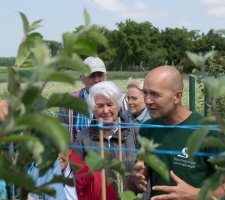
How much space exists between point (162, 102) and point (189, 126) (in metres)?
0.19

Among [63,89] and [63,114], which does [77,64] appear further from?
[63,89]

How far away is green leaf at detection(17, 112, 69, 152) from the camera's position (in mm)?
734

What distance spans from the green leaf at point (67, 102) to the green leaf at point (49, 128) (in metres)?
0.19

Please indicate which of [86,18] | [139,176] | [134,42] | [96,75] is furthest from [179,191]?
[134,42]

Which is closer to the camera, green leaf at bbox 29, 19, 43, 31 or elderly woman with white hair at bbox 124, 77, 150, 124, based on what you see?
green leaf at bbox 29, 19, 43, 31

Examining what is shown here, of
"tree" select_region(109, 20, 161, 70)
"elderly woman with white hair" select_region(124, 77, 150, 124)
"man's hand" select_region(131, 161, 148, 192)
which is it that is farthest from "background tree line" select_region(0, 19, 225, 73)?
"man's hand" select_region(131, 161, 148, 192)

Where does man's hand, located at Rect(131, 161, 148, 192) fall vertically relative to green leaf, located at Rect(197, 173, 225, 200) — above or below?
below

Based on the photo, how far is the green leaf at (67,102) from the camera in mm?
943

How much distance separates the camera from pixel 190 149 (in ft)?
2.80

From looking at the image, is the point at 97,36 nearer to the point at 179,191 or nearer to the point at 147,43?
the point at 179,191

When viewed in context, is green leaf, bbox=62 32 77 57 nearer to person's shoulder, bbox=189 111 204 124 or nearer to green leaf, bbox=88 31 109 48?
green leaf, bbox=88 31 109 48

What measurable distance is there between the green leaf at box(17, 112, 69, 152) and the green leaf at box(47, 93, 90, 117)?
0.19 m

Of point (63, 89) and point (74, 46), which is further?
point (63, 89)

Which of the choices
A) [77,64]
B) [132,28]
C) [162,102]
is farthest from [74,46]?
[132,28]
